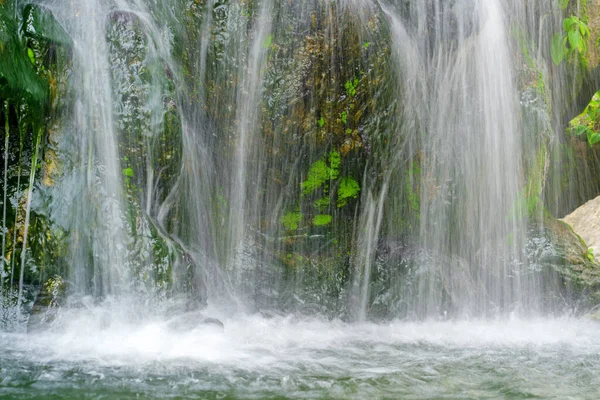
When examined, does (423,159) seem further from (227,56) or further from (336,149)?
(227,56)

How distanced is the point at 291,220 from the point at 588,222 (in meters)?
4.18

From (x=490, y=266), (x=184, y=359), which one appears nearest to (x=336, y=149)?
(x=490, y=266)

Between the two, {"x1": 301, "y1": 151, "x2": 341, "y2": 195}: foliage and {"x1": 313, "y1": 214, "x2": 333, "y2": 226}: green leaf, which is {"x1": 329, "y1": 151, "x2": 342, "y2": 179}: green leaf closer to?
{"x1": 301, "y1": 151, "x2": 341, "y2": 195}: foliage

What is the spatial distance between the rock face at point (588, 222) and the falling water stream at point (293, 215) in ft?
5.43

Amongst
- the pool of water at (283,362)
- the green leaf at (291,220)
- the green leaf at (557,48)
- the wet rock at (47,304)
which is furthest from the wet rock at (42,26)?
the green leaf at (557,48)

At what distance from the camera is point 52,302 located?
4.82 metres

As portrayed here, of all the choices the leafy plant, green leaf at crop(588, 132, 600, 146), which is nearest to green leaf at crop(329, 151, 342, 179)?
the leafy plant

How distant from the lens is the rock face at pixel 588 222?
26.3ft

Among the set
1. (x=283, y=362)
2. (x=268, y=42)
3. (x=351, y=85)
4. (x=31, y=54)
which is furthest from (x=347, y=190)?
(x=31, y=54)

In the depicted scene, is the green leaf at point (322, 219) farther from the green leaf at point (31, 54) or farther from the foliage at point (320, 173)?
the green leaf at point (31, 54)

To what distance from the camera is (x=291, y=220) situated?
242 inches

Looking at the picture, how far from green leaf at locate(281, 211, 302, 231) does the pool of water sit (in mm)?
901

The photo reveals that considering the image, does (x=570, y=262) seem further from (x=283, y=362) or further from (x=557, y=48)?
(x=283, y=362)

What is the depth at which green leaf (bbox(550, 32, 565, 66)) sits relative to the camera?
24.3ft
